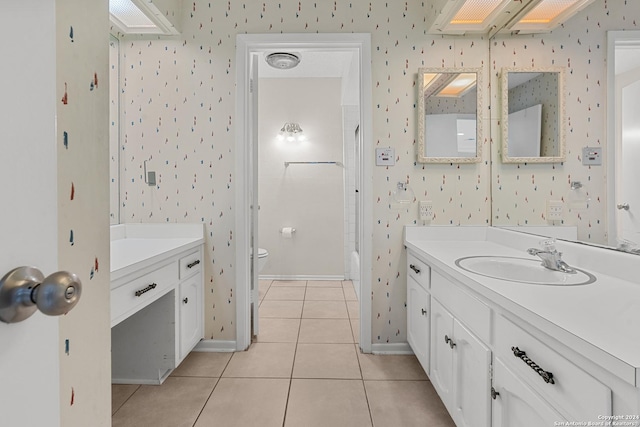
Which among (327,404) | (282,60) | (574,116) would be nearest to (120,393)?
(327,404)

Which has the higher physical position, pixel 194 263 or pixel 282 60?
pixel 282 60

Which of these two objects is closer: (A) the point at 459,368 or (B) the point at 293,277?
(A) the point at 459,368

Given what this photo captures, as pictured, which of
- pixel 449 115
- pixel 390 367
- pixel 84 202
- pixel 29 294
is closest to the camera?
pixel 29 294

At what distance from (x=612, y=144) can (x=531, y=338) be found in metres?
0.88

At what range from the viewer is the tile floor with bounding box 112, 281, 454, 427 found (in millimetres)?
1573

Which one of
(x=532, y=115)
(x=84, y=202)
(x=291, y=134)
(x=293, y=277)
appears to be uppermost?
(x=291, y=134)

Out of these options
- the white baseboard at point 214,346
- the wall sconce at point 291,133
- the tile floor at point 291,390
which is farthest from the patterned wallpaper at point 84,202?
the wall sconce at point 291,133

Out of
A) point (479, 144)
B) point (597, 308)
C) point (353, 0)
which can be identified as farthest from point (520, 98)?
point (597, 308)

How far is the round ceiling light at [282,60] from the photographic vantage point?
328 centimetres

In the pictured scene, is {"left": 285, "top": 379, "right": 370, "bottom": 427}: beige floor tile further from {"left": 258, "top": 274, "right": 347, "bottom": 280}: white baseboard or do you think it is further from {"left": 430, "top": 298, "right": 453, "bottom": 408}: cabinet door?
{"left": 258, "top": 274, "right": 347, "bottom": 280}: white baseboard

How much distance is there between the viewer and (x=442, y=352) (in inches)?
60.8

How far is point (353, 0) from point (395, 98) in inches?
28.4

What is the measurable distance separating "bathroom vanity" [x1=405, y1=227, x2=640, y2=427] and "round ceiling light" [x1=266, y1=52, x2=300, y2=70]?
2.48m

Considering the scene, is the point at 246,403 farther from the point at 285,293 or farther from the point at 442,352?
the point at 285,293
